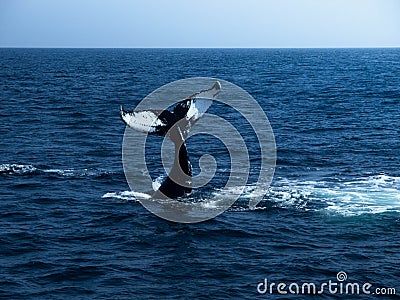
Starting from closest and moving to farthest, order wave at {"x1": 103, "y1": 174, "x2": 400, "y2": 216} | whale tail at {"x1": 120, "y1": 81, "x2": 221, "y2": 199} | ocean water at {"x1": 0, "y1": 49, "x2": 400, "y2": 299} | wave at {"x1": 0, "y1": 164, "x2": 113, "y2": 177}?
ocean water at {"x1": 0, "y1": 49, "x2": 400, "y2": 299}, whale tail at {"x1": 120, "y1": 81, "x2": 221, "y2": 199}, wave at {"x1": 103, "y1": 174, "x2": 400, "y2": 216}, wave at {"x1": 0, "y1": 164, "x2": 113, "y2": 177}

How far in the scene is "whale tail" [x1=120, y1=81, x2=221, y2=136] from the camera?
15.8m

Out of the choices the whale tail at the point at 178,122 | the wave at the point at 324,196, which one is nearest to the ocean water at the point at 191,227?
the wave at the point at 324,196

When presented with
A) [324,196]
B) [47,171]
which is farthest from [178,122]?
[47,171]

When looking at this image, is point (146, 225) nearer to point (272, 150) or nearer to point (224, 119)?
point (272, 150)

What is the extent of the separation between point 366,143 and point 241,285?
69.0 ft

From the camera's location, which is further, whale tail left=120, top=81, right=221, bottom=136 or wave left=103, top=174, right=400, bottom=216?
wave left=103, top=174, right=400, bottom=216

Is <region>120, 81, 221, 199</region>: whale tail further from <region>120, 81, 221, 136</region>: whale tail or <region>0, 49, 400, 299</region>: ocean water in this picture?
<region>0, 49, 400, 299</region>: ocean water

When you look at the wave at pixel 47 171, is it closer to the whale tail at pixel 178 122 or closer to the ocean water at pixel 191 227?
A: the ocean water at pixel 191 227

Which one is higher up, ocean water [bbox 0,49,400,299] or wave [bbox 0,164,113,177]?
wave [bbox 0,164,113,177]

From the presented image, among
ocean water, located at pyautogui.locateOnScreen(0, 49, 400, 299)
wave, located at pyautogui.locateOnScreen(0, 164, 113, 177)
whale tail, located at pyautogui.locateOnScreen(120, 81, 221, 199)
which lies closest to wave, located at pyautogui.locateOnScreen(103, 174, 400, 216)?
ocean water, located at pyautogui.locateOnScreen(0, 49, 400, 299)

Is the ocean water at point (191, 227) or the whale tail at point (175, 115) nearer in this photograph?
the ocean water at point (191, 227)

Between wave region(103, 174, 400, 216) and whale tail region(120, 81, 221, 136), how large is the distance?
3604 millimetres

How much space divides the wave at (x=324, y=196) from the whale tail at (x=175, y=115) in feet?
11.8

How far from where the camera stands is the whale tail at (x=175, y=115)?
15836mm
